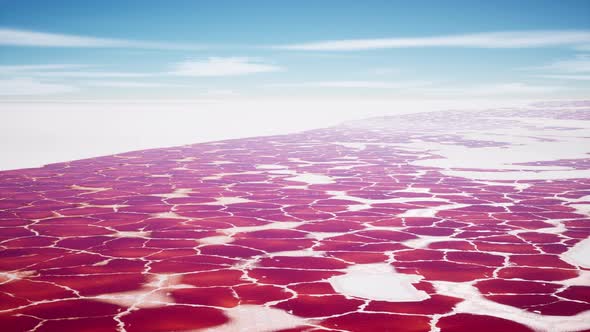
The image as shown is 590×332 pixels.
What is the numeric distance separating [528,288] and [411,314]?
1.07m

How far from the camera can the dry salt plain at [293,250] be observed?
4047mm

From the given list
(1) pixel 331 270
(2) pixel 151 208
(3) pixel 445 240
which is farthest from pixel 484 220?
(2) pixel 151 208

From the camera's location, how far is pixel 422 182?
1012 cm

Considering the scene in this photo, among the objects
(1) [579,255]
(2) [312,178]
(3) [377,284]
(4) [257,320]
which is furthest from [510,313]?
(2) [312,178]

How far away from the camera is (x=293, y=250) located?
5730 millimetres

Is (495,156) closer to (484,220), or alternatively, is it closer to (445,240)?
(484,220)

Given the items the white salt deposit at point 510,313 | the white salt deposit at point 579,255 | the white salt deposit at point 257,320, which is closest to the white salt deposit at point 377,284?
the white salt deposit at point 510,313

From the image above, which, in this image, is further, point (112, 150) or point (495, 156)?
point (112, 150)

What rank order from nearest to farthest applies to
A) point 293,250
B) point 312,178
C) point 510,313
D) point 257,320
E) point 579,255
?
point 257,320 < point 510,313 < point 579,255 < point 293,250 < point 312,178

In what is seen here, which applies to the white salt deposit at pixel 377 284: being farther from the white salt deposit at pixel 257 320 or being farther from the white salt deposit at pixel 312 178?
the white salt deposit at pixel 312 178

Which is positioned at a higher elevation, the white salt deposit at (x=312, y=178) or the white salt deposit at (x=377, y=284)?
the white salt deposit at (x=312, y=178)

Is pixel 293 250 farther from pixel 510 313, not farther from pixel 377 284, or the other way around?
pixel 510 313

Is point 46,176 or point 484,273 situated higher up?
point 46,176

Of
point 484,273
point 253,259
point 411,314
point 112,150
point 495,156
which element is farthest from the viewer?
point 112,150
